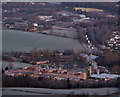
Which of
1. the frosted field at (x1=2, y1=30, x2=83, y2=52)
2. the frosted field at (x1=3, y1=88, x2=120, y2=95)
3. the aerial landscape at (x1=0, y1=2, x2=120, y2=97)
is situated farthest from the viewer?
the frosted field at (x1=2, y1=30, x2=83, y2=52)

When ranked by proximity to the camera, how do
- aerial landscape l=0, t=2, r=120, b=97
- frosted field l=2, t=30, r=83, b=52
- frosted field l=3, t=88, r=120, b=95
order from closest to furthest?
frosted field l=3, t=88, r=120, b=95 → aerial landscape l=0, t=2, r=120, b=97 → frosted field l=2, t=30, r=83, b=52

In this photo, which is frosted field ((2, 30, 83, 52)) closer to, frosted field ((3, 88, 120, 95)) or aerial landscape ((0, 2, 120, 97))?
aerial landscape ((0, 2, 120, 97))

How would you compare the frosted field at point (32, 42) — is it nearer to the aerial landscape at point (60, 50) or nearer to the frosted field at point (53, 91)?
the aerial landscape at point (60, 50)

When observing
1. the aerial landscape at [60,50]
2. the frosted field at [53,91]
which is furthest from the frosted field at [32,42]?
the frosted field at [53,91]

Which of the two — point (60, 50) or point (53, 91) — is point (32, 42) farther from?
point (53, 91)

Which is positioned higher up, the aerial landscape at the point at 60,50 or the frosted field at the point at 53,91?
the aerial landscape at the point at 60,50

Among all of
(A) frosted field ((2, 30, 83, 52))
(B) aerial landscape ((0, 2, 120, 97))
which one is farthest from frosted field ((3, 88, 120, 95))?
(A) frosted field ((2, 30, 83, 52))

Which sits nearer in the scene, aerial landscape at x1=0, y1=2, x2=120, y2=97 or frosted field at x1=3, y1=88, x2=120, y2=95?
frosted field at x1=3, y1=88, x2=120, y2=95

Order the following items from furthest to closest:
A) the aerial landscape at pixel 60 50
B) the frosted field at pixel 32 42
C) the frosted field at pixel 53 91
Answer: the frosted field at pixel 32 42, the aerial landscape at pixel 60 50, the frosted field at pixel 53 91

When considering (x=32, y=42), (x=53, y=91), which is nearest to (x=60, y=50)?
(x=32, y=42)
